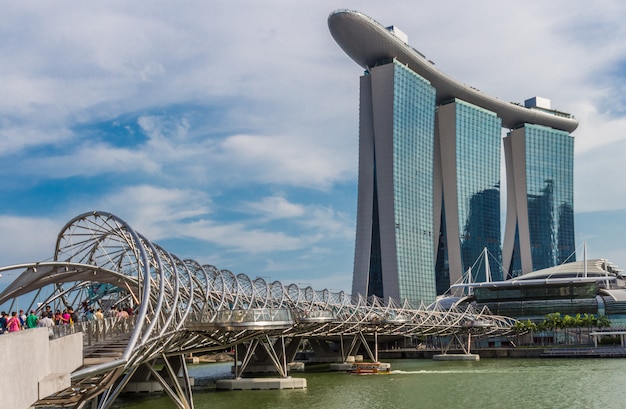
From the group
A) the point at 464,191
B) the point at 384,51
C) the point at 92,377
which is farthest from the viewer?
the point at 464,191

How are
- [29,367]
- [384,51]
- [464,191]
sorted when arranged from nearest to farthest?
[29,367]
[384,51]
[464,191]

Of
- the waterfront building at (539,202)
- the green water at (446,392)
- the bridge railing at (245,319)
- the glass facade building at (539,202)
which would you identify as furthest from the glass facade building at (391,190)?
the bridge railing at (245,319)

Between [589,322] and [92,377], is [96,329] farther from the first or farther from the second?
[589,322]

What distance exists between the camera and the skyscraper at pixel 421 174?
133 meters

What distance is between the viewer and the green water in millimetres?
47156

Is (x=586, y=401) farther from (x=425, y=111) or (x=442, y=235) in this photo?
(x=442, y=235)

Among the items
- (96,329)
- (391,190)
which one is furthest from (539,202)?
(96,329)

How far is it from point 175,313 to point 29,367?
80.9 feet

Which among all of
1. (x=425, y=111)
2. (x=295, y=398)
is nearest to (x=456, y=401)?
(x=295, y=398)

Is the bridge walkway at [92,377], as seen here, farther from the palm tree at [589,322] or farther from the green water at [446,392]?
the palm tree at [589,322]

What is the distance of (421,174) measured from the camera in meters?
142

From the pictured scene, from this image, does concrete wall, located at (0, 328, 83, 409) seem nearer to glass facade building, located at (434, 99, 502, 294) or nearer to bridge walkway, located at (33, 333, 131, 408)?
bridge walkway, located at (33, 333, 131, 408)

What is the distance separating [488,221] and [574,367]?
94.5 meters

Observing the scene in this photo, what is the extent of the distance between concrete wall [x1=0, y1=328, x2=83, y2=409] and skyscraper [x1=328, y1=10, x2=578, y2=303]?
117 m
